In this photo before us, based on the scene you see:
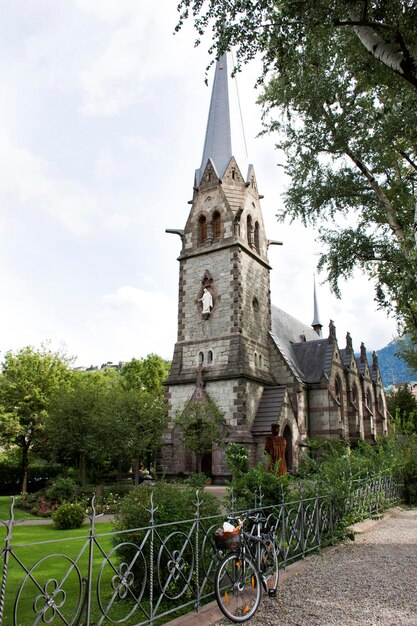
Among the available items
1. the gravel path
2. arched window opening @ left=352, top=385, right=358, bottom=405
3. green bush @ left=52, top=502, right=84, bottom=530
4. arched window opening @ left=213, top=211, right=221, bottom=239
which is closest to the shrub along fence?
the gravel path

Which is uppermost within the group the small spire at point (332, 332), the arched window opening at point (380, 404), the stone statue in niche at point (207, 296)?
the stone statue in niche at point (207, 296)

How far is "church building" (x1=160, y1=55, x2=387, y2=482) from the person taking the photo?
25.1 meters

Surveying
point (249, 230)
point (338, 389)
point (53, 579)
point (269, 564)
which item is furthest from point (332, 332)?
point (53, 579)

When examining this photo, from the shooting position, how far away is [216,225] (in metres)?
29.1

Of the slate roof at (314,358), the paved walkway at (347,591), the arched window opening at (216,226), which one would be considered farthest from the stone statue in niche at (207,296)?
the paved walkway at (347,591)

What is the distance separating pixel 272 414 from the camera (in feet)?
82.1

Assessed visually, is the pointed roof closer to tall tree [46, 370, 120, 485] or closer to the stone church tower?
the stone church tower

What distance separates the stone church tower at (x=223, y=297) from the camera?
25.2 metres

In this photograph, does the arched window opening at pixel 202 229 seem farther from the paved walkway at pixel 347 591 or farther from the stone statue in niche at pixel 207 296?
the paved walkway at pixel 347 591

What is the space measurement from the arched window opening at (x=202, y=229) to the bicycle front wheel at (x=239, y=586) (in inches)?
960

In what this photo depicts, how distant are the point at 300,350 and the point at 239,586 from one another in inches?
1143

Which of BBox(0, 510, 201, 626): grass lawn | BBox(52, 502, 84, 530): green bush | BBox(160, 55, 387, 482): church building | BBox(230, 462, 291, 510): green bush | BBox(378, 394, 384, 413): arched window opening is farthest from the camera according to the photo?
BBox(378, 394, 384, 413): arched window opening

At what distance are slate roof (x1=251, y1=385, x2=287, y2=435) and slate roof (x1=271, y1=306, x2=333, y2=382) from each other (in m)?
2.25

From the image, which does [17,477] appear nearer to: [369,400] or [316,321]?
[369,400]
